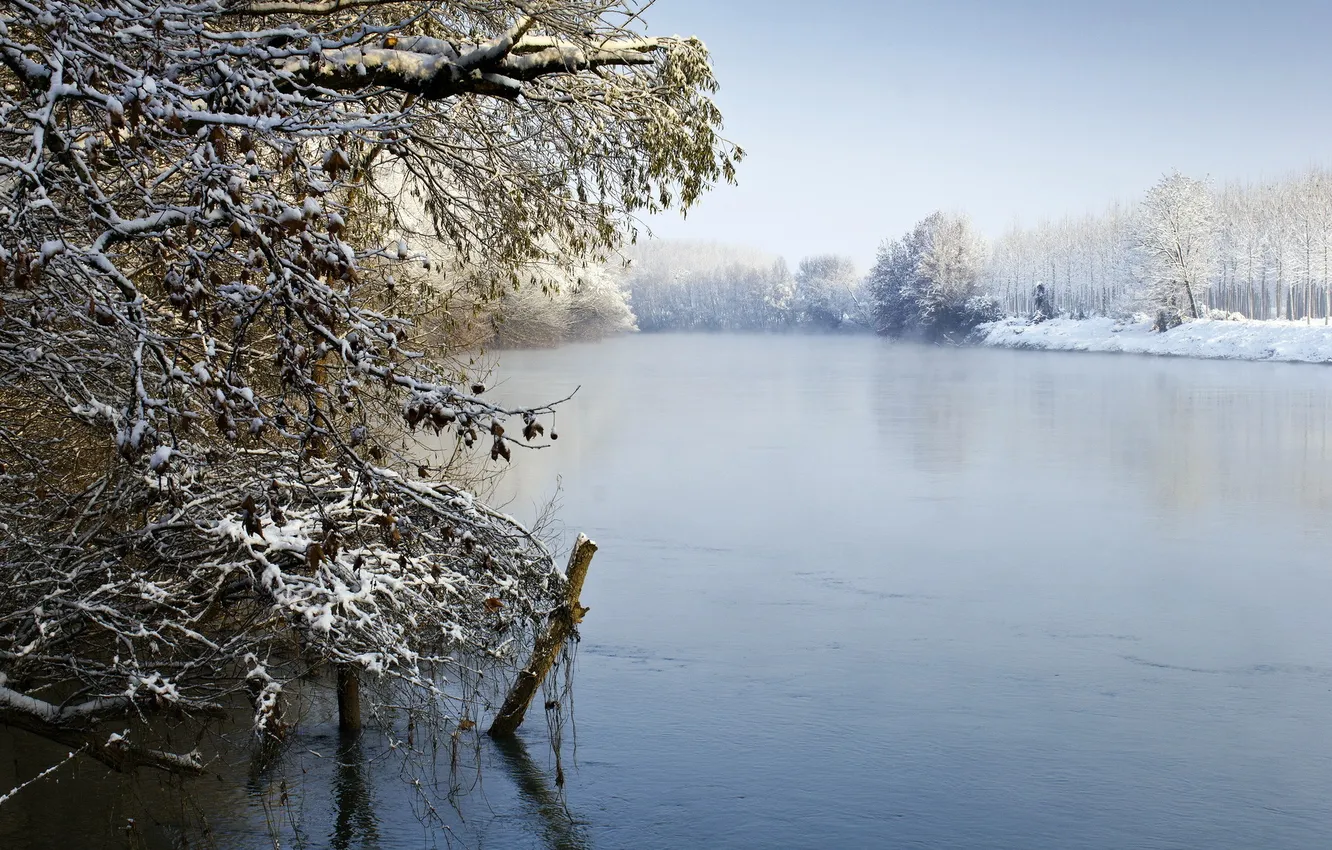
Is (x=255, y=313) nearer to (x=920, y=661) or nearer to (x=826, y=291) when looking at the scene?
(x=920, y=661)

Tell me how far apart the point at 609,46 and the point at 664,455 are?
17.2 metres

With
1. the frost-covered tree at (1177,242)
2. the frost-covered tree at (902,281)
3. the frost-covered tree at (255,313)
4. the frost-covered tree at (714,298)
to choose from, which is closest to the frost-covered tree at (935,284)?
the frost-covered tree at (902,281)

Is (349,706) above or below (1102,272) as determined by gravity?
below

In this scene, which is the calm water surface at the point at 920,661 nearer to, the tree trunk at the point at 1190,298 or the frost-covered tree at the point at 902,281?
the tree trunk at the point at 1190,298

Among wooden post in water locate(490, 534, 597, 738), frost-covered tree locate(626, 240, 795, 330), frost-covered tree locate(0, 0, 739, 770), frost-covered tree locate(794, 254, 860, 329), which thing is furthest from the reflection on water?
→ frost-covered tree locate(626, 240, 795, 330)

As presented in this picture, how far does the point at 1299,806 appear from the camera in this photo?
892 cm

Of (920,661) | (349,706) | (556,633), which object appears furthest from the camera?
(920,661)

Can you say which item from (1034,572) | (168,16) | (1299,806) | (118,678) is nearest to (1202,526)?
(1034,572)

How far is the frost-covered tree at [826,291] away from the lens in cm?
13500

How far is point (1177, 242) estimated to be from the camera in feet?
243

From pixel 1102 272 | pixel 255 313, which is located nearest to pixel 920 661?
pixel 255 313

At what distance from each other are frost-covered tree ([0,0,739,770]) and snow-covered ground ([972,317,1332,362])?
56.4m

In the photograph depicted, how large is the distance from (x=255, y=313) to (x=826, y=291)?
140m

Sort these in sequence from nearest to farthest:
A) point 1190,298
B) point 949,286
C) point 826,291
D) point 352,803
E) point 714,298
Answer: point 352,803, point 1190,298, point 949,286, point 826,291, point 714,298
